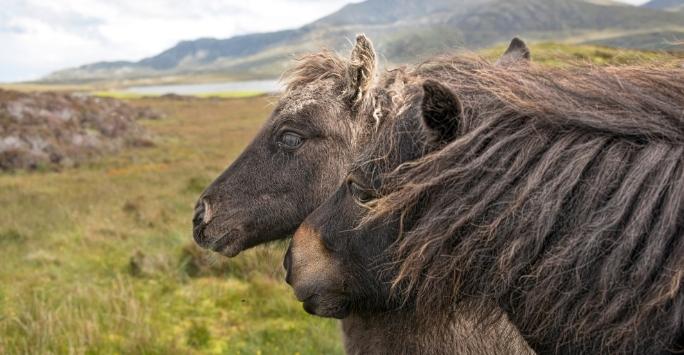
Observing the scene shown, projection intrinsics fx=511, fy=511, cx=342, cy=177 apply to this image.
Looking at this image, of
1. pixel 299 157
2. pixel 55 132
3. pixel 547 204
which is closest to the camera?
pixel 547 204

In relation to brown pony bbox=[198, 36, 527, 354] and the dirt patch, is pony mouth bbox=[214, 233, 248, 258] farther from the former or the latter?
the dirt patch

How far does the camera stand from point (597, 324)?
158 centimetres

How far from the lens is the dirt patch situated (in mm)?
19859

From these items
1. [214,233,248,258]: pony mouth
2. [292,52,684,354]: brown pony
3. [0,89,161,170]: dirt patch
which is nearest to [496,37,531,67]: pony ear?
[292,52,684,354]: brown pony

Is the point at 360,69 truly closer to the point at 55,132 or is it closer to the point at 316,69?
the point at 316,69

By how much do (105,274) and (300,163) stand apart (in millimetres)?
6218

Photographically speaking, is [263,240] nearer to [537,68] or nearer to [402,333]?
[402,333]

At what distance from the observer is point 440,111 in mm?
1938

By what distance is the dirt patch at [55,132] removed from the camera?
19859 mm

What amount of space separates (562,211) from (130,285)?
6.20 metres

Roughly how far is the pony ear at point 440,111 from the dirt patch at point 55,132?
68.5 ft

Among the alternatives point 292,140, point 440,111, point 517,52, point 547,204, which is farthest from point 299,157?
point 547,204

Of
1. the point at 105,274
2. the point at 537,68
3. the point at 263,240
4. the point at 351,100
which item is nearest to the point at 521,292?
the point at 537,68

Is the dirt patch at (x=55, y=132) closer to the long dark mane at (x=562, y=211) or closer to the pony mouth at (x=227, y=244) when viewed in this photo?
the pony mouth at (x=227, y=244)
